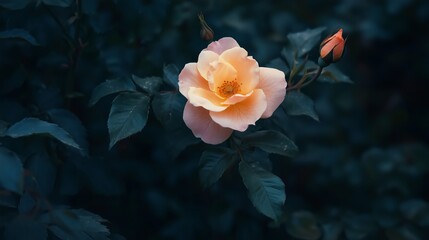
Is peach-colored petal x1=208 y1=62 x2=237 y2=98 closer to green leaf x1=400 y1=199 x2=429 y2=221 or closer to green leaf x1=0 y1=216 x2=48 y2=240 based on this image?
green leaf x1=0 y1=216 x2=48 y2=240

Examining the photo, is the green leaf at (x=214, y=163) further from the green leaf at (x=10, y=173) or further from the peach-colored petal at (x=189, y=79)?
the green leaf at (x=10, y=173)

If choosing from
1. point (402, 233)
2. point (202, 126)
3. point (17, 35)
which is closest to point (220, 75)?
point (202, 126)

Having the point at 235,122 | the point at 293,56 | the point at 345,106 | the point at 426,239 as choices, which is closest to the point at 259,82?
the point at 235,122

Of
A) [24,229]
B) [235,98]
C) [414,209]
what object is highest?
[235,98]

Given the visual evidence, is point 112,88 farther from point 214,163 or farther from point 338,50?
point 338,50

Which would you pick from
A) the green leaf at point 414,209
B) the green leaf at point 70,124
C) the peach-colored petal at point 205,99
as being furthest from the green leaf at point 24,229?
the green leaf at point 414,209

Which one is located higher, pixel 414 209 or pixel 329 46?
pixel 329 46
